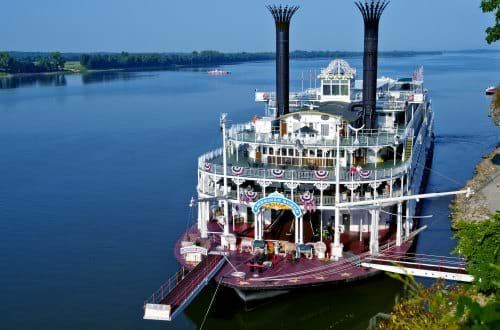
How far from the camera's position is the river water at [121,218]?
2603cm

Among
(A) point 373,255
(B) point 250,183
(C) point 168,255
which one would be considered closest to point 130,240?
(C) point 168,255

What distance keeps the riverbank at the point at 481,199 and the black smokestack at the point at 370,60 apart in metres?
8.12

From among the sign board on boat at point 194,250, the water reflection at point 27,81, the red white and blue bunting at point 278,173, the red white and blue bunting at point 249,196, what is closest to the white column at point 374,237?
the red white and blue bunting at point 278,173

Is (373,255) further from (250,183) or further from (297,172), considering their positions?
(250,183)

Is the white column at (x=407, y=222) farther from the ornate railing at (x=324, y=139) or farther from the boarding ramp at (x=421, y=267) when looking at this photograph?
the ornate railing at (x=324, y=139)

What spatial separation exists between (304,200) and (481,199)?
1599 cm

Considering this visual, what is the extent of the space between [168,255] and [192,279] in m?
8.51

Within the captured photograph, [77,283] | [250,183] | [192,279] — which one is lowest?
[77,283]

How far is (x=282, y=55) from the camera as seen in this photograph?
3956 centimetres

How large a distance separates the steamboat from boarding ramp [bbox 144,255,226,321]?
1.7 inches

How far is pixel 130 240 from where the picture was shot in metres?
35.8

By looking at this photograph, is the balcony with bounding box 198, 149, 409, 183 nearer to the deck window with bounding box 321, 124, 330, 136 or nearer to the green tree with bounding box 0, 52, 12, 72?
the deck window with bounding box 321, 124, 330, 136

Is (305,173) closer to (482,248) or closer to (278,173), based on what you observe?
(278,173)

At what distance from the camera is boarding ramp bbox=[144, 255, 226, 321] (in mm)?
21984
